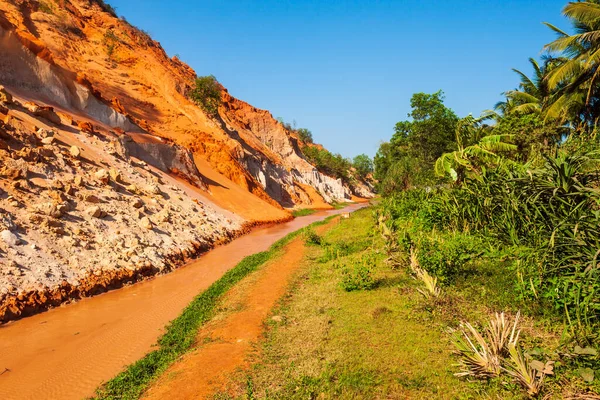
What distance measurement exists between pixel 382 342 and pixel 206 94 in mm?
42278

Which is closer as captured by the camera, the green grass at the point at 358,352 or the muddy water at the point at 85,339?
the green grass at the point at 358,352

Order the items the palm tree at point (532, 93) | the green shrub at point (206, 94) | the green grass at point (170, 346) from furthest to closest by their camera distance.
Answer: the green shrub at point (206, 94) → the palm tree at point (532, 93) → the green grass at point (170, 346)

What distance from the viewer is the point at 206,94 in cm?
4328

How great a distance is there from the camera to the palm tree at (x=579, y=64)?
616 inches

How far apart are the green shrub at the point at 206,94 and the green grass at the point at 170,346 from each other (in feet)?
112

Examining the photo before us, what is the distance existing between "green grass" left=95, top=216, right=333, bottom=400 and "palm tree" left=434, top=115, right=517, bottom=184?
352 inches

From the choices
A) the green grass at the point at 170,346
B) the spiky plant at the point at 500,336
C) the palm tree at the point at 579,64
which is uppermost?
the palm tree at the point at 579,64

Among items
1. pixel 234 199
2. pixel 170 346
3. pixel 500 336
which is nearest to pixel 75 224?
pixel 170 346

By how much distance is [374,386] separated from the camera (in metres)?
Result: 4.91

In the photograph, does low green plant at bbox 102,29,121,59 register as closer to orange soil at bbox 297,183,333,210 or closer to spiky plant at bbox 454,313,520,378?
orange soil at bbox 297,183,333,210

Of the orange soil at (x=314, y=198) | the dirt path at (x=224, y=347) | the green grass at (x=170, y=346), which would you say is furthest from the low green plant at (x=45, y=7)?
the dirt path at (x=224, y=347)

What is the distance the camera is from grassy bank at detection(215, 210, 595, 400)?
477 centimetres

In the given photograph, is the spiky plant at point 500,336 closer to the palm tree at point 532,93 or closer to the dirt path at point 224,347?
the dirt path at point 224,347

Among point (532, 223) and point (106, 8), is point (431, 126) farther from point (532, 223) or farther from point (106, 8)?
point (106, 8)
